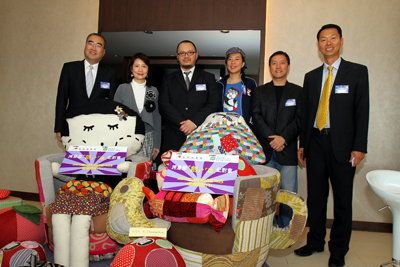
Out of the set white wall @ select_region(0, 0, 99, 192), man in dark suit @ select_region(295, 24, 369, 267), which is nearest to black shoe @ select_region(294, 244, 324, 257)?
man in dark suit @ select_region(295, 24, 369, 267)

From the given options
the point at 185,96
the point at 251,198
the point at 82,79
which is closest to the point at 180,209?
the point at 251,198

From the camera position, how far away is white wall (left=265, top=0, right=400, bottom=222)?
347 centimetres

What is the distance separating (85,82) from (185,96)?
2.96 feet

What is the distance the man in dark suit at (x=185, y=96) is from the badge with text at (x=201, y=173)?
928mm

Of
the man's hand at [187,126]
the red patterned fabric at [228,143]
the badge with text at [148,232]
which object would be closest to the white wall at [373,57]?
the man's hand at [187,126]

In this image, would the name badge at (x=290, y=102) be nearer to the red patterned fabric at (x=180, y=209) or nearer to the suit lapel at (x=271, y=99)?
the suit lapel at (x=271, y=99)

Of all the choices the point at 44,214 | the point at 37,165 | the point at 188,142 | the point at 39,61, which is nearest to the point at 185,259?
the point at 188,142

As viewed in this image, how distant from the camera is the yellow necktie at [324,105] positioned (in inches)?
97.0

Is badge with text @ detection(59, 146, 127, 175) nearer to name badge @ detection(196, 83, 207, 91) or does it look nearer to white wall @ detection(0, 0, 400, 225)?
name badge @ detection(196, 83, 207, 91)

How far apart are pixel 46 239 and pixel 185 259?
1142mm

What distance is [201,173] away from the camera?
1.87m

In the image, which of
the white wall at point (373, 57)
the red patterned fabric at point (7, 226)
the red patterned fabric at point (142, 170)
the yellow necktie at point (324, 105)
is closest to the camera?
the red patterned fabric at point (7, 226)

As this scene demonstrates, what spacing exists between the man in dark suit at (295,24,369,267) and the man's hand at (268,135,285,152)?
180 mm

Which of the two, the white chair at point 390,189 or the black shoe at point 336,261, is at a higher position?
the white chair at point 390,189
